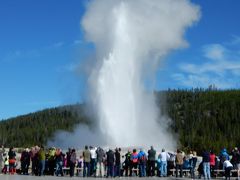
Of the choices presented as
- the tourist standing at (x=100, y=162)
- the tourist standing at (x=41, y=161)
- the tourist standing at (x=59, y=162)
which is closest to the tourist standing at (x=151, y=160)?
the tourist standing at (x=100, y=162)

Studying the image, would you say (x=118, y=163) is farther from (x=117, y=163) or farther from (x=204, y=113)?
(x=204, y=113)

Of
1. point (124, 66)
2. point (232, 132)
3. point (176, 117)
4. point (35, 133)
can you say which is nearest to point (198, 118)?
point (176, 117)

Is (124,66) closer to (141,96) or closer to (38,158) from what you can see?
(141,96)

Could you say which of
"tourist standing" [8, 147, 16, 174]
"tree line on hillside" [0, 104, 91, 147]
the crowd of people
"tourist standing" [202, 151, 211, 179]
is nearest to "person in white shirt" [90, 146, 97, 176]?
the crowd of people

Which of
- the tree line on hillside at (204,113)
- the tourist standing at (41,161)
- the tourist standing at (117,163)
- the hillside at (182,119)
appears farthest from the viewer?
the hillside at (182,119)

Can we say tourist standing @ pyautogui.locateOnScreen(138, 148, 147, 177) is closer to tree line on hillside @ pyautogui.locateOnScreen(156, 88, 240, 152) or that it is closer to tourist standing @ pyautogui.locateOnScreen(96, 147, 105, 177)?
tourist standing @ pyautogui.locateOnScreen(96, 147, 105, 177)

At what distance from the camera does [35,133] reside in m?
154

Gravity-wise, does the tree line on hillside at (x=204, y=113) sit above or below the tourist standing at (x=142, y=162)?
above

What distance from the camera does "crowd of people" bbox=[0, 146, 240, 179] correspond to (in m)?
26.3

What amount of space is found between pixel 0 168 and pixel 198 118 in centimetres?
13745

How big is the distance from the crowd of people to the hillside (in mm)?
88237

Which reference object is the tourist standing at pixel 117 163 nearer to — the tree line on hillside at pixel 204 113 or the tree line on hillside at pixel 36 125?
the tree line on hillside at pixel 204 113

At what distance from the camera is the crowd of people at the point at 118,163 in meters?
26.3

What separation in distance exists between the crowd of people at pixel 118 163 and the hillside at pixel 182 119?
289ft
